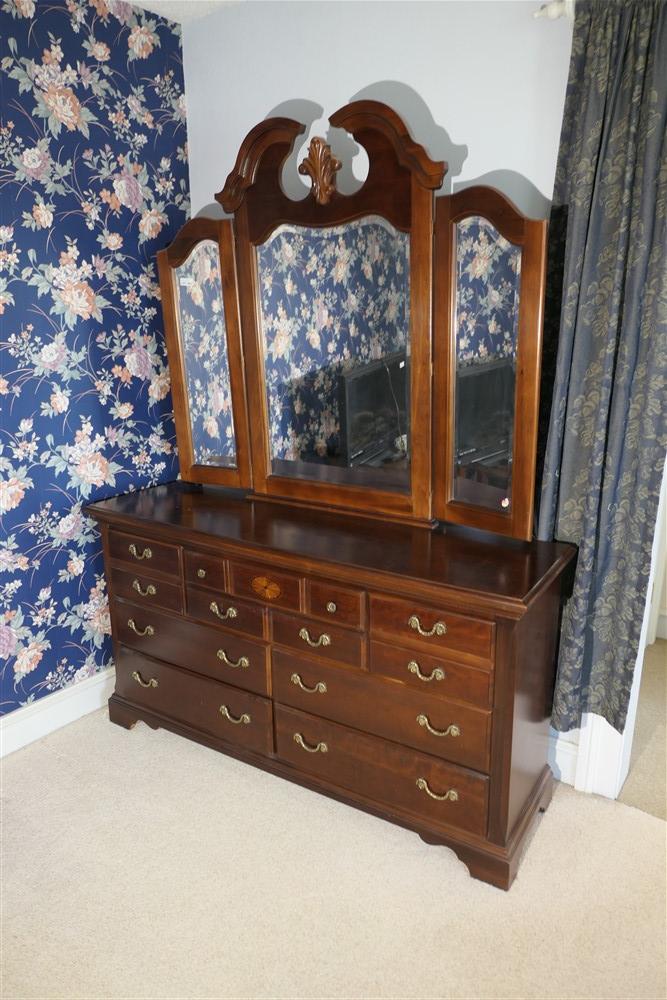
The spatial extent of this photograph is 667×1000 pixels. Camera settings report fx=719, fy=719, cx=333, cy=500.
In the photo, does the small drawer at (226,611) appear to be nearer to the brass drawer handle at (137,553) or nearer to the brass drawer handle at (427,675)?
the brass drawer handle at (137,553)

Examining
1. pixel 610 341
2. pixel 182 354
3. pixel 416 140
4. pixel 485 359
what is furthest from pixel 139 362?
pixel 610 341

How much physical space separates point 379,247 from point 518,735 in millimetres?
1377

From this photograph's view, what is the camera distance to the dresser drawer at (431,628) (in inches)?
68.3

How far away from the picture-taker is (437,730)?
186cm

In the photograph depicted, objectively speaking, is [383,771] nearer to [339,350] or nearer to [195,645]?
[195,645]

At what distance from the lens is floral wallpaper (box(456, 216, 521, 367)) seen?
73.6 inches

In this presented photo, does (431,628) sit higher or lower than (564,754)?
higher

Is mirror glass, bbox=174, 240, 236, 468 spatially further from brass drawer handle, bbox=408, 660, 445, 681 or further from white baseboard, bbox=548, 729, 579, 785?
white baseboard, bbox=548, 729, 579, 785

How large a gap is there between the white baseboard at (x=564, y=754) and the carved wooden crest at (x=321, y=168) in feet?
5.81

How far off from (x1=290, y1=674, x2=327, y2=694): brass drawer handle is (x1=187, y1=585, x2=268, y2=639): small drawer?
16cm

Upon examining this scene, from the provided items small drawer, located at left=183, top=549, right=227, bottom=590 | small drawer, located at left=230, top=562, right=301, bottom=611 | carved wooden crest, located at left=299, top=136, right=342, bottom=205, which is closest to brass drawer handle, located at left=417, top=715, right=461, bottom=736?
small drawer, located at left=230, top=562, right=301, bottom=611

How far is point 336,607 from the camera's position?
1.94 meters

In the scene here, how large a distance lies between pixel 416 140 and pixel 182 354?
3.39 ft

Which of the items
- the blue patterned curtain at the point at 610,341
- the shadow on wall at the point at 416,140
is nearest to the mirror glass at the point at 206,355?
the shadow on wall at the point at 416,140
